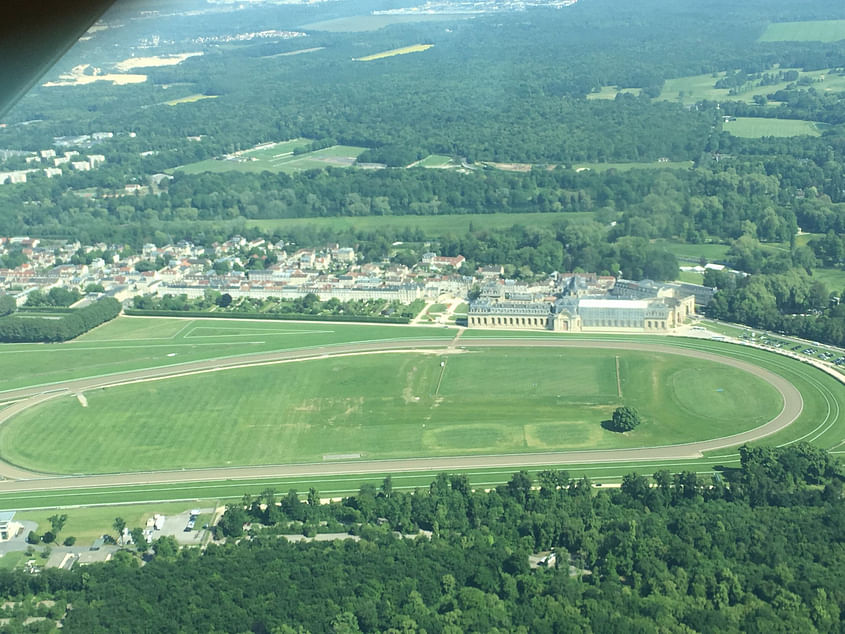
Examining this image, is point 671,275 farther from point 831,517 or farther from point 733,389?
point 831,517

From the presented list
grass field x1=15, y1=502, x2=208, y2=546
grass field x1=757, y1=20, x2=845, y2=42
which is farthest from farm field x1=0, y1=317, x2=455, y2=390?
grass field x1=757, y1=20, x2=845, y2=42

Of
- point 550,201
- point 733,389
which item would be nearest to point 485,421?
point 733,389

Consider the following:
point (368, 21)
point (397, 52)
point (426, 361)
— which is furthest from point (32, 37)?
point (368, 21)

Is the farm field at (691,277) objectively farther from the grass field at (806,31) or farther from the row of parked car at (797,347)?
the grass field at (806,31)

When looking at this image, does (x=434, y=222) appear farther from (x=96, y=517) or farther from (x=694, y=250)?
(x=96, y=517)

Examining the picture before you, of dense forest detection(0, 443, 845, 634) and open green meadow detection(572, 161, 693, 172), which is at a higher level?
dense forest detection(0, 443, 845, 634)

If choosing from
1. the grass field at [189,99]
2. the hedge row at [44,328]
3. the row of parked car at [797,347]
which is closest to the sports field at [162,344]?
the hedge row at [44,328]

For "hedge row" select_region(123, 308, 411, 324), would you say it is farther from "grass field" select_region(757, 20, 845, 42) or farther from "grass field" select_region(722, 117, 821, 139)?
"grass field" select_region(757, 20, 845, 42)
